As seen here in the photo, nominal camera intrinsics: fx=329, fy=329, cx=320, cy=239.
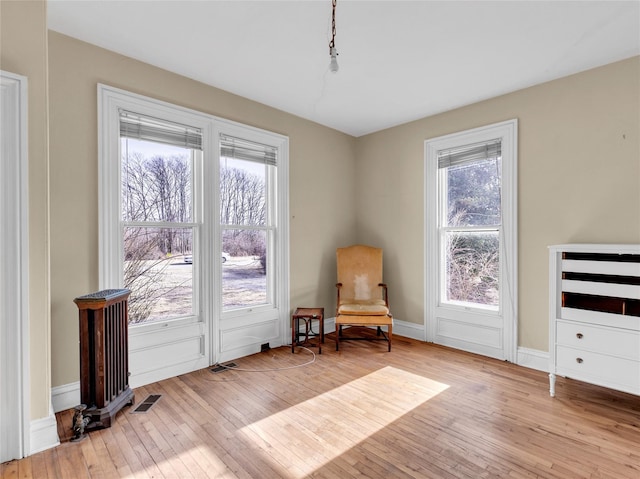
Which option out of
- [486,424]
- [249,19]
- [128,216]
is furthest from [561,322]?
[128,216]

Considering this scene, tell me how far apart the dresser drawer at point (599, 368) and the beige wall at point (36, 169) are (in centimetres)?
361

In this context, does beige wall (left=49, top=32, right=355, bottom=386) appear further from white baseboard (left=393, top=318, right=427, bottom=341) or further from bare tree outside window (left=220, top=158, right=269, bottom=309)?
white baseboard (left=393, top=318, right=427, bottom=341)

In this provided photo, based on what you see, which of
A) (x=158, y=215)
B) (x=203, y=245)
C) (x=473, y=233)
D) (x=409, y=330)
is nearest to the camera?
(x=158, y=215)

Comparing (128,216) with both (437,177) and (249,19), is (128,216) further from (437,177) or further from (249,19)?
(437,177)

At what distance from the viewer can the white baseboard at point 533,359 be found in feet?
10.3

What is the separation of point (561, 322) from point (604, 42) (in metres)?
2.15

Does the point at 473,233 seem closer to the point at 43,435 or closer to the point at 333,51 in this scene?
the point at 333,51

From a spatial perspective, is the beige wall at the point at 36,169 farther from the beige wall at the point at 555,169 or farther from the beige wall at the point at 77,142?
the beige wall at the point at 555,169

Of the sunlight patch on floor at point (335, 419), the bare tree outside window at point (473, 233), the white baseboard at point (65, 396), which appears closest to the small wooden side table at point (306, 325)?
the sunlight patch on floor at point (335, 419)

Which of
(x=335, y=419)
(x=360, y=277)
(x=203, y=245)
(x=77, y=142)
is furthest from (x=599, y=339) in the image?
(x=77, y=142)

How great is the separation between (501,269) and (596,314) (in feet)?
3.38

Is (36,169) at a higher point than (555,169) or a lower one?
lower

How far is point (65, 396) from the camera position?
2.42m

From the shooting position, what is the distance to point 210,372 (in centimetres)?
308
